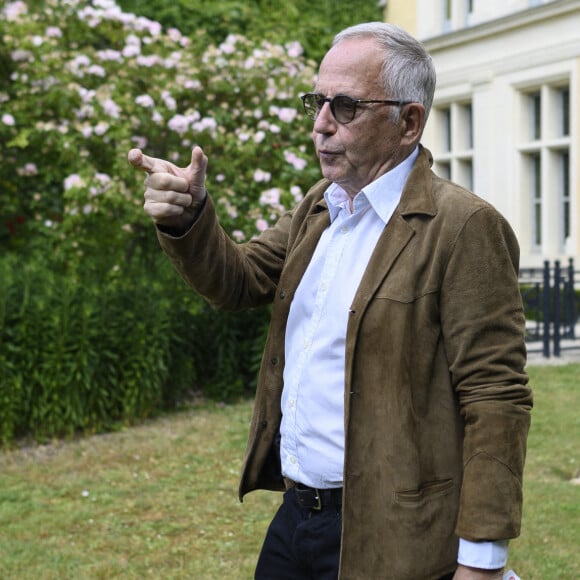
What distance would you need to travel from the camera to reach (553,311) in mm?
11641

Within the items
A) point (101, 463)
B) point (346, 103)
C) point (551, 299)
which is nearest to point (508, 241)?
point (346, 103)

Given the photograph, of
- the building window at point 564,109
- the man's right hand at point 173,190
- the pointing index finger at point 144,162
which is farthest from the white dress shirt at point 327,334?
the building window at point 564,109

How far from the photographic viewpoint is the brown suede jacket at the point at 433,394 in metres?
2.04

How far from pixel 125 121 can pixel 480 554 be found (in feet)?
22.7

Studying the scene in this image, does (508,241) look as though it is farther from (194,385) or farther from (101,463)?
(194,385)

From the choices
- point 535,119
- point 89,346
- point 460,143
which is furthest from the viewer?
point 460,143

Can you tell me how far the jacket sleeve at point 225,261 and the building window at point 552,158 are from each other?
13349 millimetres

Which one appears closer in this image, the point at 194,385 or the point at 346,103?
the point at 346,103

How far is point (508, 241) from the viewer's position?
2137mm

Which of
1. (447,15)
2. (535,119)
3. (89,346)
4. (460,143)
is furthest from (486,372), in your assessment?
(447,15)

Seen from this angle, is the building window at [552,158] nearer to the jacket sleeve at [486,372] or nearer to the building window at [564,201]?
the building window at [564,201]

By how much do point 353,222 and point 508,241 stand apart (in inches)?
15.4

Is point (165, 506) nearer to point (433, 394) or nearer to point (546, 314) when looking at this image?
point (433, 394)

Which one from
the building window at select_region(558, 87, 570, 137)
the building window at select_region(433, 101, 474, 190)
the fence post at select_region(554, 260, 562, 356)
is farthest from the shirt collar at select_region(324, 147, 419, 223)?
the building window at select_region(433, 101, 474, 190)
